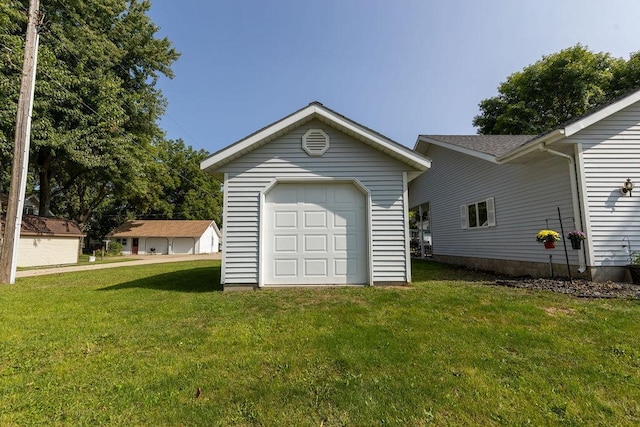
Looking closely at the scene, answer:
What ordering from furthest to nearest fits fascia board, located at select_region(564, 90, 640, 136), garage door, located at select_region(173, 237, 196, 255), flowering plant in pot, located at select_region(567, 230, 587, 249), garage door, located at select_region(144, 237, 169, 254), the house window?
1. garage door, located at select_region(144, 237, 169, 254)
2. garage door, located at select_region(173, 237, 196, 255)
3. the house window
4. fascia board, located at select_region(564, 90, 640, 136)
5. flowering plant in pot, located at select_region(567, 230, 587, 249)

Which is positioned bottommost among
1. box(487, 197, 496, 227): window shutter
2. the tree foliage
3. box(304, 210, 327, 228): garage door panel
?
box(304, 210, 327, 228): garage door panel

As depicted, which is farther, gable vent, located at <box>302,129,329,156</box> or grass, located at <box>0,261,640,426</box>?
gable vent, located at <box>302,129,329,156</box>

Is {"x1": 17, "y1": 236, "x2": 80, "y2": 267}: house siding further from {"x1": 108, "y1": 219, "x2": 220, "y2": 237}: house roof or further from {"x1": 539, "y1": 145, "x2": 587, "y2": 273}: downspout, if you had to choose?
{"x1": 539, "y1": 145, "x2": 587, "y2": 273}: downspout

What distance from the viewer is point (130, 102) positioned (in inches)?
715

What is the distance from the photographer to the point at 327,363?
10.0ft

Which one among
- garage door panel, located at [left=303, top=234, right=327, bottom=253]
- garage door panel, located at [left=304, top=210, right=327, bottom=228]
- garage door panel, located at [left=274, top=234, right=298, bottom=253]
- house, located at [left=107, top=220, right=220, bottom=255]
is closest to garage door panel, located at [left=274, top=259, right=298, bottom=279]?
garage door panel, located at [left=274, top=234, right=298, bottom=253]

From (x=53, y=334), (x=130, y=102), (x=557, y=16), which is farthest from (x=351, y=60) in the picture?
(x=130, y=102)

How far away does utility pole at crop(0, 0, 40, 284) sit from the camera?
29.2 feet

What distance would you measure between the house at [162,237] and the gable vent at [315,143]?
105 feet

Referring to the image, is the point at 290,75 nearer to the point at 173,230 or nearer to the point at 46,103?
the point at 46,103

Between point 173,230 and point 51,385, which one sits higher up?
point 173,230

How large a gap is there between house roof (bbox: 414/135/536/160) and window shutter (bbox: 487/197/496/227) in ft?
5.28

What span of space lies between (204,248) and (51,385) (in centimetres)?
3743

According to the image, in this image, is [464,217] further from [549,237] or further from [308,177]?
[308,177]
